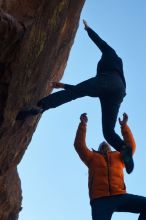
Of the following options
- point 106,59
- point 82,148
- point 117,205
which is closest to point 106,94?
point 106,59

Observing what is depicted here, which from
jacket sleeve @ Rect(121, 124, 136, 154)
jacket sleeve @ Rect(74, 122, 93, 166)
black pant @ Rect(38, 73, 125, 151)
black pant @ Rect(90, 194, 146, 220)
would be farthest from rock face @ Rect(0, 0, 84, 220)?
black pant @ Rect(90, 194, 146, 220)

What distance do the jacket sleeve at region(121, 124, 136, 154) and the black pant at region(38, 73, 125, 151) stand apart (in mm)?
515

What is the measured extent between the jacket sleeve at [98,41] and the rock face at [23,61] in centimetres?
75

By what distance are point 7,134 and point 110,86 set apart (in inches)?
103

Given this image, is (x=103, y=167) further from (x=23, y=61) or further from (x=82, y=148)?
(x=23, y=61)

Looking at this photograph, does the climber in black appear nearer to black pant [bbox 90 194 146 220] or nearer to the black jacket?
the black jacket

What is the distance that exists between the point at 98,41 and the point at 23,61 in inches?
101

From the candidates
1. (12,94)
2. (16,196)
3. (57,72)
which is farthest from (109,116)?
(16,196)

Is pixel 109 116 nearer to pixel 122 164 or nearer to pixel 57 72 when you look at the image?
pixel 122 164

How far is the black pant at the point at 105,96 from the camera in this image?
9.67 metres

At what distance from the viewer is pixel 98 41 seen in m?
11.0

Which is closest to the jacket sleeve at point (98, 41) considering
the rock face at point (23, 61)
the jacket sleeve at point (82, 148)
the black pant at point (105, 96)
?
the rock face at point (23, 61)

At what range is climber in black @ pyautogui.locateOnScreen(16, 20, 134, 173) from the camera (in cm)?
970

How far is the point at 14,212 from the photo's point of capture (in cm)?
1281
